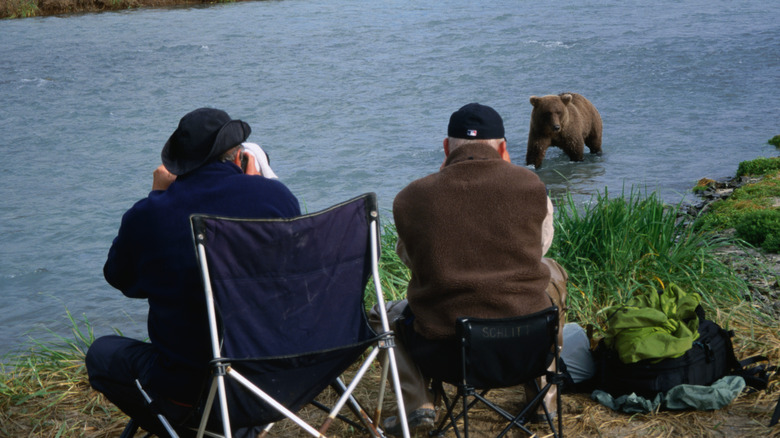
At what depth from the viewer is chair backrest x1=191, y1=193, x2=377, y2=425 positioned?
251cm

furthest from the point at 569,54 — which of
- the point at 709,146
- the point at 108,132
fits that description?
the point at 108,132

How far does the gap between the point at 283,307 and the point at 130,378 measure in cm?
64

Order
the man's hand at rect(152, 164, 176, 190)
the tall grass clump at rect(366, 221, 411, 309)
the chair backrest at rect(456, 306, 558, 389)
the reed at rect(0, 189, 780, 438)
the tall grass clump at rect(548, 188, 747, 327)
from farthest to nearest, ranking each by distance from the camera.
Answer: the tall grass clump at rect(366, 221, 411, 309) → the tall grass clump at rect(548, 188, 747, 327) → the reed at rect(0, 189, 780, 438) → the man's hand at rect(152, 164, 176, 190) → the chair backrest at rect(456, 306, 558, 389)

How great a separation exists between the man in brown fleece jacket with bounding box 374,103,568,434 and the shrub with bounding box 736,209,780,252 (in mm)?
3169

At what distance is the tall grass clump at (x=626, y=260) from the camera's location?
4.38 meters

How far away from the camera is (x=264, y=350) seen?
2592 mm

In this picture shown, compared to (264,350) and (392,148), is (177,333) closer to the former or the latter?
(264,350)

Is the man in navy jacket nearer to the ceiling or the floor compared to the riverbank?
nearer to the floor

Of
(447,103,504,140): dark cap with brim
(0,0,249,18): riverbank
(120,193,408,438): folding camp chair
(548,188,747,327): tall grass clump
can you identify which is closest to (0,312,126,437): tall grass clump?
(120,193,408,438): folding camp chair

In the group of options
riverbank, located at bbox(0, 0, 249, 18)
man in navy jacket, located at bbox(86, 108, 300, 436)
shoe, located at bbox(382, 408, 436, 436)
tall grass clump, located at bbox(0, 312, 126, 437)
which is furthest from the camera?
riverbank, located at bbox(0, 0, 249, 18)

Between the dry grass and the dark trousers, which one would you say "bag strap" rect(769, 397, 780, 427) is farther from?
the dark trousers

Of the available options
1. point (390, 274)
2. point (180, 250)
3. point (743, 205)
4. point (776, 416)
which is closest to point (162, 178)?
point (180, 250)

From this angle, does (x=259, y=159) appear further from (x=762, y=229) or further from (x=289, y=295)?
(x=762, y=229)

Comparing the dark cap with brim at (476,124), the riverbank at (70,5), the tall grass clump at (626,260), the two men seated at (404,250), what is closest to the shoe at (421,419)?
the two men seated at (404,250)
